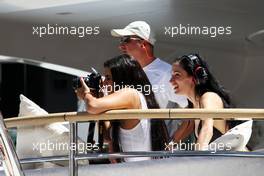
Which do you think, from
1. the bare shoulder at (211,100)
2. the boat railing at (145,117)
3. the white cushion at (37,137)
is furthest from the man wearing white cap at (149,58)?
the boat railing at (145,117)

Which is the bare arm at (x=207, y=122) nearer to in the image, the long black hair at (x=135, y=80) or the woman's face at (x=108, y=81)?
the long black hair at (x=135, y=80)

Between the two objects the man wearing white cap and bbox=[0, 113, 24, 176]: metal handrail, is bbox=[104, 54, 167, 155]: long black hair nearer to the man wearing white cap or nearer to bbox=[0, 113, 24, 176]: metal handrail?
the man wearing white cap

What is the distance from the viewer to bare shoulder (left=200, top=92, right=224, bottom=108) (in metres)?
3.27

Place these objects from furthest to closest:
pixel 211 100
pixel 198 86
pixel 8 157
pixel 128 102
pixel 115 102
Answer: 1. pixel 198 86
2. pixel 211 100
3. pixel 128 102
4. pixel 115 102
5. pixel 8 157

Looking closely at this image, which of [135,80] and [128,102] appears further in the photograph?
[135,80]

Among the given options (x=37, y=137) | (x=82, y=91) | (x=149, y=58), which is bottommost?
(x=37, y=137)

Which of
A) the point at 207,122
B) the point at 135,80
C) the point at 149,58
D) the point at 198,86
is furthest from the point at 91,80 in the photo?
the point at 207,122

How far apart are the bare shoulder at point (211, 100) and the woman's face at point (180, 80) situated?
12cm

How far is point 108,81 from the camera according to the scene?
343 cm

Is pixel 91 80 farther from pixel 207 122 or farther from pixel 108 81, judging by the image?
pixel 207 122

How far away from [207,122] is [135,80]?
535mm

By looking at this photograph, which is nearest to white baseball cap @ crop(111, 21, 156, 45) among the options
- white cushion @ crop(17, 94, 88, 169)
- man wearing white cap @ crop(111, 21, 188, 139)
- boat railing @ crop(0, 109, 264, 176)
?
man wearing white cap @ crop(111, 21, 188, 139)

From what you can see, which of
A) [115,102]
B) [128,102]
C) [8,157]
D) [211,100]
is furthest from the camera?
[211,100]

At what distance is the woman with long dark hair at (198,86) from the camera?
3287 mm
